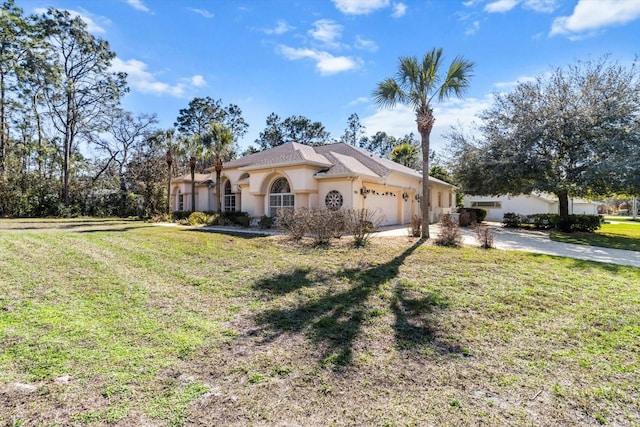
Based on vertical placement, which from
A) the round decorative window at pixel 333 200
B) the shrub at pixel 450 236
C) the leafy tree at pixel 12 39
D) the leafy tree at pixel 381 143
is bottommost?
the shrub at pixel 450 236

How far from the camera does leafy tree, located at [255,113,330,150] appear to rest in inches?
2211

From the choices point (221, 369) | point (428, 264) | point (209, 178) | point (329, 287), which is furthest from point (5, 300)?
point (209, 178)

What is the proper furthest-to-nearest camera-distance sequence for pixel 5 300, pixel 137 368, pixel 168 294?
pixel 168 294 → pixel 5 300 → pixel 137 368

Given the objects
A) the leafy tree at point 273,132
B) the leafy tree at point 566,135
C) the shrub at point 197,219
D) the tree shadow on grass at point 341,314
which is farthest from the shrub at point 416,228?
the leafy tree at point 273,132

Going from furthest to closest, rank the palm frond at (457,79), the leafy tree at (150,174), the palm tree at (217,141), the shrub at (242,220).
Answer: the leafy tree at (150,174), the palm tree at (217,141), the shrub at (242,220), the palm frond at (457,79)

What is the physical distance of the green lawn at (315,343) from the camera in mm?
3602

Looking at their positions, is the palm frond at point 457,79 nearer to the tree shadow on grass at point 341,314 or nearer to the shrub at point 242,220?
the tree shadow on grass at point 341,314

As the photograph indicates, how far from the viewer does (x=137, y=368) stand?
4.35 meters

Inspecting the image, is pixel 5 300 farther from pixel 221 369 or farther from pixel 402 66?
pixel 402 66

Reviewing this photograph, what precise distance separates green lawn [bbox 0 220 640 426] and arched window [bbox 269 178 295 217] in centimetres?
1227

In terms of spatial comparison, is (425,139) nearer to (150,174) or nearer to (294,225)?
(294,225)

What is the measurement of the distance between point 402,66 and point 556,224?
1670 centimetres

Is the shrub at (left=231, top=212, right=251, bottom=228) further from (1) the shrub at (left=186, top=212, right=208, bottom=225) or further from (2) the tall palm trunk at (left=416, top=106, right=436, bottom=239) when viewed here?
(2) the tall palm trunk at (left=416, top=106, right=436, bottom=239)

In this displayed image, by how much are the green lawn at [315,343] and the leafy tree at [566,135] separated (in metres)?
12.8
